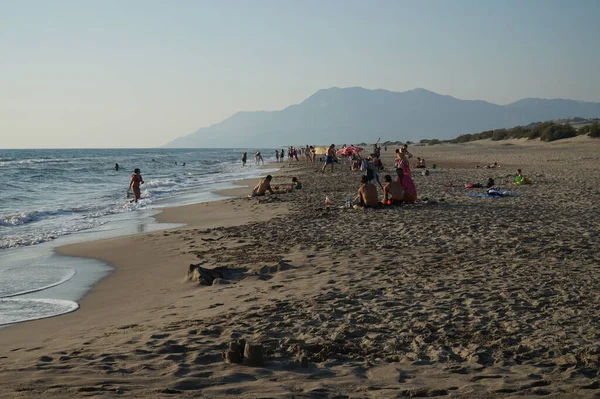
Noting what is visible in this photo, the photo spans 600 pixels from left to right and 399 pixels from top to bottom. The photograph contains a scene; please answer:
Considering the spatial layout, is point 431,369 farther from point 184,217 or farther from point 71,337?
point 184,217

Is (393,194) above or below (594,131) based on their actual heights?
below

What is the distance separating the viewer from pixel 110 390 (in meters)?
3.91

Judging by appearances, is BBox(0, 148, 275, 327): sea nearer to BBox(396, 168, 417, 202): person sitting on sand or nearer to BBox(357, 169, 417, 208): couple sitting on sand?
BBox(357, 169, 417, 208): couple sitting on sand

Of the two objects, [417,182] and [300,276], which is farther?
[417,182]

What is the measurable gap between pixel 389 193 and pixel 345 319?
358 inches

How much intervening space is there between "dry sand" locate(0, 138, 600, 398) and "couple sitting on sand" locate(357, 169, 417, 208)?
259cm

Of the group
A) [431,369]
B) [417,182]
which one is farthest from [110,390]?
[417,182]

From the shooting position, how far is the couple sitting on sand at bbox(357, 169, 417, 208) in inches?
551

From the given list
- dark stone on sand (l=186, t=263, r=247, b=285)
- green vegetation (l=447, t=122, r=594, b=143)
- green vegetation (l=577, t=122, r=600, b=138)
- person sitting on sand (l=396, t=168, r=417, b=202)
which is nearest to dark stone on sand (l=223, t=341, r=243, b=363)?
dark stone on sand (l=186, t=263, r=247, b=285)

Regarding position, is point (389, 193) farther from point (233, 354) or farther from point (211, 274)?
point (233, 354)

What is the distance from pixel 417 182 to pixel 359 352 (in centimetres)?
1806

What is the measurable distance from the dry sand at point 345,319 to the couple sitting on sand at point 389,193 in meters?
2.59

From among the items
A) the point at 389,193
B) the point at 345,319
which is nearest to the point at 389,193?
the point at 389,193

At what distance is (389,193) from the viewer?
14430 millimetres
